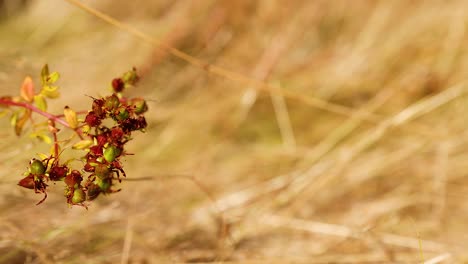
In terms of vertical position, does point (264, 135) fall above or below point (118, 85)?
above

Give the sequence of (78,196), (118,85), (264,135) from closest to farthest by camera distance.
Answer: (78,196)
(118,85)
(264,135)

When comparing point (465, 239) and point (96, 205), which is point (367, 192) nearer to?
point (465, 239)

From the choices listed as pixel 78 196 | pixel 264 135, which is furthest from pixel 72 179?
pixel 264 135

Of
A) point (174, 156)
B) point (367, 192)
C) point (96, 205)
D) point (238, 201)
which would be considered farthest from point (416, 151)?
point (96, 205)

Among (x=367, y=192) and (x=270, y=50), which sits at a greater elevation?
(x=270, y=50)

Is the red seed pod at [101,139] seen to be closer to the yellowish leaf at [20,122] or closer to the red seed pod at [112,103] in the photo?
the red seed pod at [112,103]

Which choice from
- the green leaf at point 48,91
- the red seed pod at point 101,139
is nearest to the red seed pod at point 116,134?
the red seed pod at point 101,139

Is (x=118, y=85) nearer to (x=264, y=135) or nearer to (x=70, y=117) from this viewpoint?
(x=70, y=117)

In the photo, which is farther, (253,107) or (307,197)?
(253,107)
